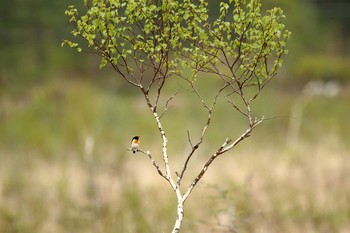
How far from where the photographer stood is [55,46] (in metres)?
33.3

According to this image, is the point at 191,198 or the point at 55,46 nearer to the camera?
the point at 191,198

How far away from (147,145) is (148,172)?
5.69m

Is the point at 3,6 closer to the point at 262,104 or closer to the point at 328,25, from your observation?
the point at 262,104

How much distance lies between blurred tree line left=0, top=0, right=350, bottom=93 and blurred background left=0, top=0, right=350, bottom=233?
0.08 meters

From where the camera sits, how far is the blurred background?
10539 millimetres

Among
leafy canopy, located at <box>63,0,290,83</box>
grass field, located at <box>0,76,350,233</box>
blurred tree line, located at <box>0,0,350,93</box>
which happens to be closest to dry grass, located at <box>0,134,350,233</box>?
grass field, located at <box>0,76,350,233</box>

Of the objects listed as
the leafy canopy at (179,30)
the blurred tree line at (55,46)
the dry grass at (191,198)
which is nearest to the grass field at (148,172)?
A: the dry grass at (191,198)

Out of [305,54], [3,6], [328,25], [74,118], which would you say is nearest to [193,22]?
[74,118]

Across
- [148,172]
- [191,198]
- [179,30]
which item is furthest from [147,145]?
[179,30]

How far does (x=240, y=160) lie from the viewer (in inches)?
645

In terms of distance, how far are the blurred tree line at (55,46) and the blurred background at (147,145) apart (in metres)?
0.08

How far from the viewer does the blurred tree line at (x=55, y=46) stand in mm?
28047

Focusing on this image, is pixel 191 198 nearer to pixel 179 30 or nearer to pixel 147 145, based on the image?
pixel 179 30

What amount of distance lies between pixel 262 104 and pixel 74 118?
7619mm
